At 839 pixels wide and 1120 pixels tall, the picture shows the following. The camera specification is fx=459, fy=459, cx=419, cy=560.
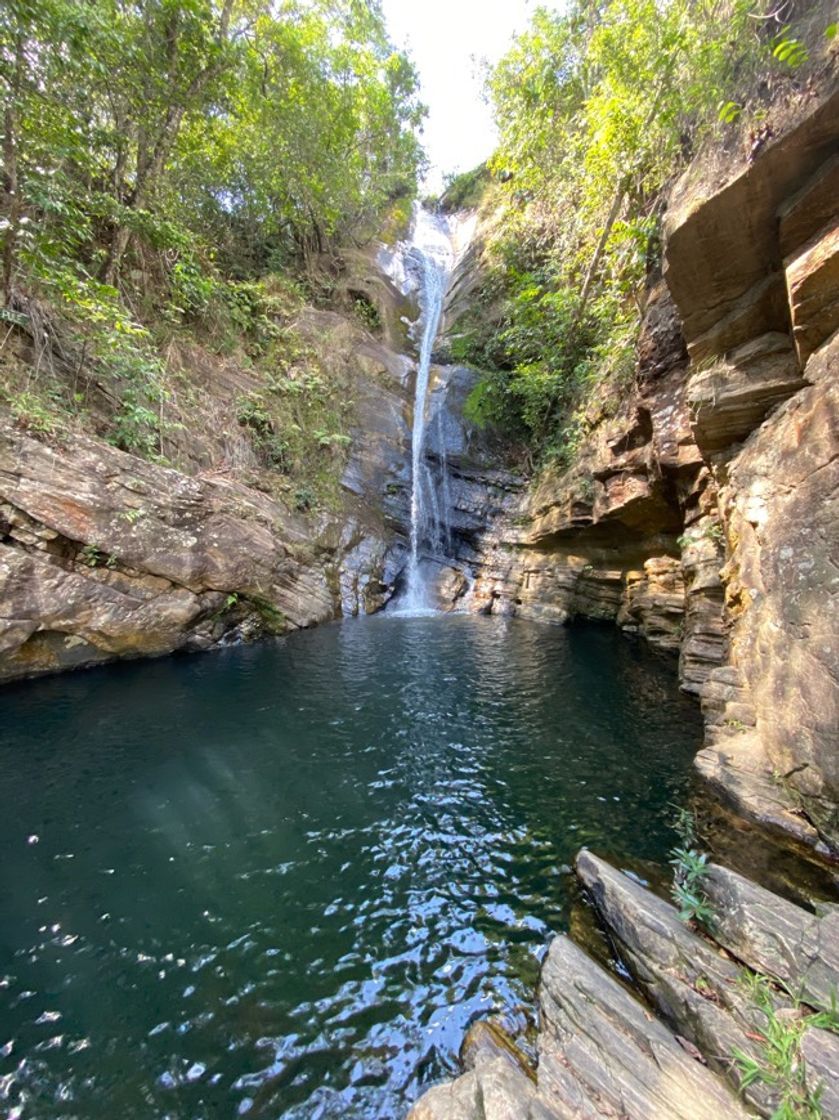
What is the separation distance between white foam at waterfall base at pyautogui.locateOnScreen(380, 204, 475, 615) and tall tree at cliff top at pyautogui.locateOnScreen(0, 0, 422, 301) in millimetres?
4789

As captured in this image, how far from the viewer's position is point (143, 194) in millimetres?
12008

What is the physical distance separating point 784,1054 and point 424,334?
27.2 meters

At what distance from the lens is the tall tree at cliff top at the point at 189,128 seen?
322 inches

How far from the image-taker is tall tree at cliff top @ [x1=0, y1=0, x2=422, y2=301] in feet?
26.9

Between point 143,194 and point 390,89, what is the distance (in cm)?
1852

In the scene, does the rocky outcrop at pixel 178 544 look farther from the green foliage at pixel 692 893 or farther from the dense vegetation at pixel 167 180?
the green foliage at pixel 692 893

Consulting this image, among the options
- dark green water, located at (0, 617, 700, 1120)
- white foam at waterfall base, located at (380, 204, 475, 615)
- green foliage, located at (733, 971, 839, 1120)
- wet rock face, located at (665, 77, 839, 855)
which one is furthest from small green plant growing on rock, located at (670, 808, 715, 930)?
white foam at waterfall base, located at (380, 204, 475, 615)

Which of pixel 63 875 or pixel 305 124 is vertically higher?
pixel 305 124

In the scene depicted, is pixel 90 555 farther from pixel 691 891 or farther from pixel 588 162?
pixel 588 162

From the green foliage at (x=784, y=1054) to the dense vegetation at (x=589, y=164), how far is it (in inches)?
310

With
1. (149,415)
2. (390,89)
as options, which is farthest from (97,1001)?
(390,89)

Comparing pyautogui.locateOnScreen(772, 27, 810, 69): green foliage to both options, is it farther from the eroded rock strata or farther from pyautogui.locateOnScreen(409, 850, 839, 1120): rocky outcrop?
pyautogui.locateOnScreen(409, 850, 839, 1120): rocky outcrop

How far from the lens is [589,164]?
11641 millimetres

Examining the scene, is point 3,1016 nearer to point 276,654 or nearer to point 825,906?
point 825,906
